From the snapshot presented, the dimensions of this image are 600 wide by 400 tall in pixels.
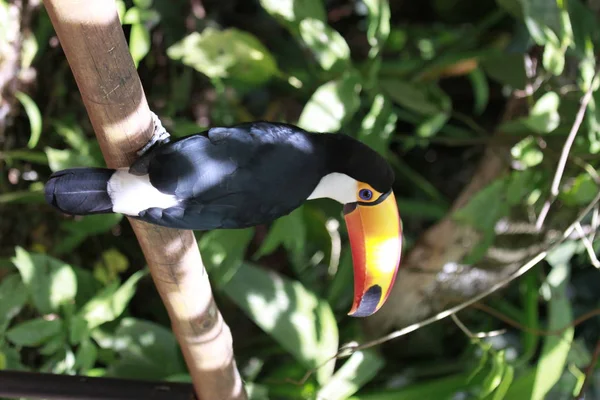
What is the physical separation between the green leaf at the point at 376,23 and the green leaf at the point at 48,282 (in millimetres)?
527

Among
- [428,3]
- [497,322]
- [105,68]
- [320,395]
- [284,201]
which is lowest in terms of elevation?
[497,322]

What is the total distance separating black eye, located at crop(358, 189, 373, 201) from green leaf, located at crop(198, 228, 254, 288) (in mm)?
378

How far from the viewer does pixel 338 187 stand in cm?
51

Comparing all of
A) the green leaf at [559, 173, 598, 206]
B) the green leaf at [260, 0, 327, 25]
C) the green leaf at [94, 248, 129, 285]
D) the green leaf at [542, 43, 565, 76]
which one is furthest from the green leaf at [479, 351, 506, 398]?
the green leaf at [94, 248, 129, 285]

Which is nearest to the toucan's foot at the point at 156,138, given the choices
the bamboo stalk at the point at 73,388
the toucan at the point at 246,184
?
the toucan at the point at 246,184

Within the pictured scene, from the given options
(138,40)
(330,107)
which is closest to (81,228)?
(138,40)

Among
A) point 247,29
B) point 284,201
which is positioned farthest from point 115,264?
point 284,201

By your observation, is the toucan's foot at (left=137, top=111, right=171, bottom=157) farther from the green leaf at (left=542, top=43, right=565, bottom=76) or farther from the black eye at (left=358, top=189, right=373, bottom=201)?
the green leaf at (left=542, top=43, right=565, bottom=76)

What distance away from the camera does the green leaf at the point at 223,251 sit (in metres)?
0.85

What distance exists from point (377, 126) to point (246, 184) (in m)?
0.47

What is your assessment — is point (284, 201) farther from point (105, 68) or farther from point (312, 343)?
point (312, 343)

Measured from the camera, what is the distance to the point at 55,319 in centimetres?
82

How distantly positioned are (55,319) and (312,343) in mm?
358

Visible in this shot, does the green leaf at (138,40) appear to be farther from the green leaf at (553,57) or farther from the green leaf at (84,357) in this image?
the green leaf at (553,57)
